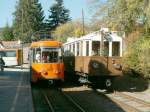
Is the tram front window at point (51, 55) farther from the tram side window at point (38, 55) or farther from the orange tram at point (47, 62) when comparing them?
the tram side window at point (38, 55)

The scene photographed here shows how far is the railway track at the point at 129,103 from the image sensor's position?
16875 millimetres

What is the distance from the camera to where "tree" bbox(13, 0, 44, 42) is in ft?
314

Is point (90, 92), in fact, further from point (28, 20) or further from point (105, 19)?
point (28, 20)

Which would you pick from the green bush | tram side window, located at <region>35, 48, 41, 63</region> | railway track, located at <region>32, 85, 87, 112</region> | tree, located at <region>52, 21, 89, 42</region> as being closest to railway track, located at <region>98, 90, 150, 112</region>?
railway track, located at <region>32, 85, 87, 112</region>

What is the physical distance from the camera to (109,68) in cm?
2444

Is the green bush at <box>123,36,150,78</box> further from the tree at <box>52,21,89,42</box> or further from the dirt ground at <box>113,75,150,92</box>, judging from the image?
the tree at <box>52,21,89,42</box>

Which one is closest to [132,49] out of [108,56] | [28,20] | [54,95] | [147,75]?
[147,75]

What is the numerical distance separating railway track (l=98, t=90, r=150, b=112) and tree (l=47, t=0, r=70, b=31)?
269 ft

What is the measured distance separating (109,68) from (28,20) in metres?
73.1

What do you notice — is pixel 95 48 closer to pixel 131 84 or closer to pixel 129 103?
pixel 131 84

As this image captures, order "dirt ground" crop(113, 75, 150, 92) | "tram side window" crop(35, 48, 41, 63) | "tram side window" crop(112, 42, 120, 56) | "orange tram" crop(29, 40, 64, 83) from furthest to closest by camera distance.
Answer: "tram side window" crop(35, 48, 41, 63)
"dirt ground" crop(113, 75, 150, 92)
"orange tram" crop(29, 40, 64, 83)
"tram side window" crop(112, 42, 120, 56)

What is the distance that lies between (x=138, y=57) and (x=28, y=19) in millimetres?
70999

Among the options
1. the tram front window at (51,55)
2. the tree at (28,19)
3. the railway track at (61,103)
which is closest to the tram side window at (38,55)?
the tram front window at (51,55)

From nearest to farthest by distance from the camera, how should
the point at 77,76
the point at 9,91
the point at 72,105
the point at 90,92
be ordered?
the point at 72,105 → the point at 9,91 → the point at 90,92 → the point at 77,76
